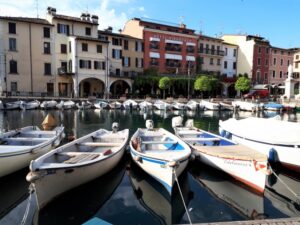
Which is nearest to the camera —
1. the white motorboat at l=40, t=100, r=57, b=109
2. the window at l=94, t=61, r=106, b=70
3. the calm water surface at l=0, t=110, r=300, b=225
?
the calm water surface at l=0, t=110, r=300, b=225

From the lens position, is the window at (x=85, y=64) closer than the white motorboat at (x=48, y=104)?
No

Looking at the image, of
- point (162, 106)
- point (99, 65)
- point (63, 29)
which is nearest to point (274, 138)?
point (162, 106)

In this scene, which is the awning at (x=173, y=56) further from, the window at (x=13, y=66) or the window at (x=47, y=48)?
the window at (x=13, y=66)

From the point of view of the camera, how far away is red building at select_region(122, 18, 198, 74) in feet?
187

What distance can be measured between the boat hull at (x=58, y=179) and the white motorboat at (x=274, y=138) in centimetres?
804

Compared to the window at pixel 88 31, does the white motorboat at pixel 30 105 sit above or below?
below

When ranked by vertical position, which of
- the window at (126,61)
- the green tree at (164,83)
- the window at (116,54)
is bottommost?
the green tree at (164,83)

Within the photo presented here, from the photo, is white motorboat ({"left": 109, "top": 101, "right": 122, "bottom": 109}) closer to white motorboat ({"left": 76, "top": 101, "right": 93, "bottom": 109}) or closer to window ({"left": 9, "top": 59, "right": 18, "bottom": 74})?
white motorboat ({"left": 76, "top": 101, "right": 93, "bottom": 109})

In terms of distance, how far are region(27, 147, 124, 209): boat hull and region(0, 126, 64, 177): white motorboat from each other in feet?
9.40

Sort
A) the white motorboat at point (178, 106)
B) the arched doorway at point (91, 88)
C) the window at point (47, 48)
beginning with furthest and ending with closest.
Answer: the arched doorway at point (91, 88)
the window at point (47, 48)
the white motorboat at point (178, 106)

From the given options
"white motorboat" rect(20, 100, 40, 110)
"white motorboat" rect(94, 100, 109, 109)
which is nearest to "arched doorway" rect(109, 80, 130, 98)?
"white motorboat" rect(94, 100, 109, 109)

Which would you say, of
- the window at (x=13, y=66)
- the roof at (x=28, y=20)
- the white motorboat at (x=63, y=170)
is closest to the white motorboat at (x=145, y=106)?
the roof at (x=28, y=20)

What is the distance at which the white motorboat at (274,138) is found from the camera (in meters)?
12.0

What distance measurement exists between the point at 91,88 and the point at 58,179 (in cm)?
4666
